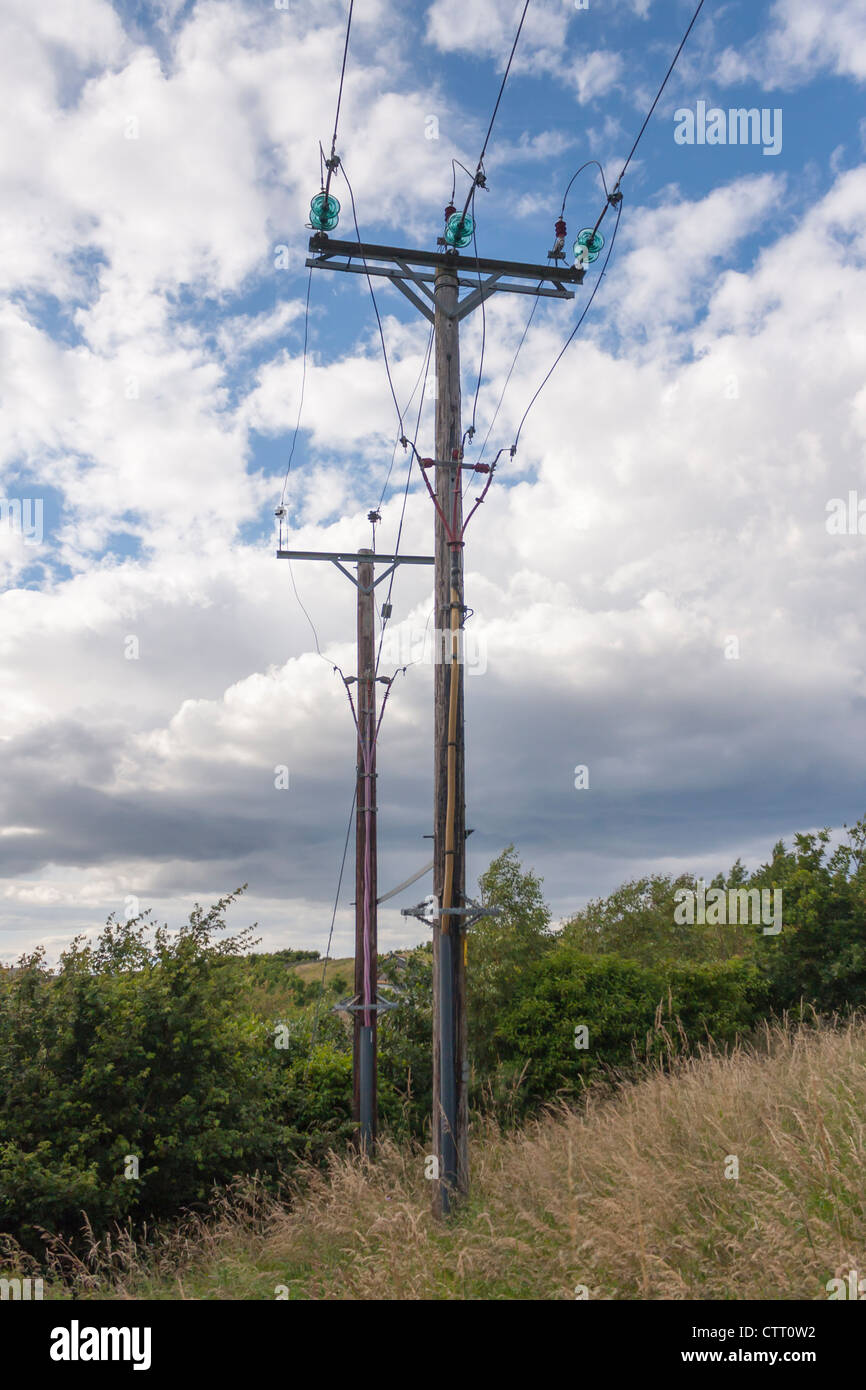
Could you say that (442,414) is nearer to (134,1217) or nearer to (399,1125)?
(134,1217)

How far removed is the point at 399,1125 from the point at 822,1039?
8.16m

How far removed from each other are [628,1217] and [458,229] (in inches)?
363

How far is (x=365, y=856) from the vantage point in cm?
1523

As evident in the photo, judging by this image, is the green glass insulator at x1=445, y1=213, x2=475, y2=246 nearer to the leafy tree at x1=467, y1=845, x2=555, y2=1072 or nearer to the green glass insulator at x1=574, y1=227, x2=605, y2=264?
the green glass insulator at x1=574, y1=227, x2=605, y2=264

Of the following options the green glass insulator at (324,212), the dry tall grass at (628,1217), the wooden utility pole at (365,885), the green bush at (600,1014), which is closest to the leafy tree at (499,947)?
the green bush at (600,1014)

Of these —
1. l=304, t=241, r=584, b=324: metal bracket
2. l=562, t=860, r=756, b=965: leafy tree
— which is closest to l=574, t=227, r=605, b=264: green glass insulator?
l=304, t=241, r=584, b=324: metal bracket

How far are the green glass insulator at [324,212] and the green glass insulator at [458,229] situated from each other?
1.22 m

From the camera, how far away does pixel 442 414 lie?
9.70 m

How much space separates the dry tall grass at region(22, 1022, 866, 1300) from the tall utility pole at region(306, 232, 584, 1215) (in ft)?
2.72

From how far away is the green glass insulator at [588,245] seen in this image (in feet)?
33.1

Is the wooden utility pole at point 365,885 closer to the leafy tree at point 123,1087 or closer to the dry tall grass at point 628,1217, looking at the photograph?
the leafy tree at point 123,1087

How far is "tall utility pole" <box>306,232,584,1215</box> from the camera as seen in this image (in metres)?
8.66

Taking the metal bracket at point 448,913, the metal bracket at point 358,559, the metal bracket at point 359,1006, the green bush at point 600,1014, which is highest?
the metal bracket at point 358,559
